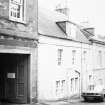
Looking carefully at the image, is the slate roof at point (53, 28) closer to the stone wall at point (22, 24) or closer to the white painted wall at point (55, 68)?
the white painted wall at point (55, 68)

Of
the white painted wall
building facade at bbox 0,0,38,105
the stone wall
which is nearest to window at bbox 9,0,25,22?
building facade at bbox 0,0,38,105

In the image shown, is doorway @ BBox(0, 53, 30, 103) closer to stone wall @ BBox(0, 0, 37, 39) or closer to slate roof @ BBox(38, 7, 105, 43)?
stone wall @ BBox(0, 0, 37, 39)

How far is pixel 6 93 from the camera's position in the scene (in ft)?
55.5

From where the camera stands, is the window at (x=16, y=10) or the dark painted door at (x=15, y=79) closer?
the window at (x=16, y=10)

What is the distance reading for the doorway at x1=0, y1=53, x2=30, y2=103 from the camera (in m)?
16.0

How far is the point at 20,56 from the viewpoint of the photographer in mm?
16188

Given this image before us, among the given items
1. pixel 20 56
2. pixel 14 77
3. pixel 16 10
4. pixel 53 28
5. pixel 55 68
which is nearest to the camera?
pixel 16 10

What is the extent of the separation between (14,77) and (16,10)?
15.0 feet

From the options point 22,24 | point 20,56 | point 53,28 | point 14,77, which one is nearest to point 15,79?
point 14,77

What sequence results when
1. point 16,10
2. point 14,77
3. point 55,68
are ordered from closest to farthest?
point 16,10, point 14,77, point 55,68

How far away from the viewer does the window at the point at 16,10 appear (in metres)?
14.6

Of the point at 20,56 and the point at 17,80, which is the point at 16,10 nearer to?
the point at 20,56

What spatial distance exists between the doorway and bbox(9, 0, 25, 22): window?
2.61 metres

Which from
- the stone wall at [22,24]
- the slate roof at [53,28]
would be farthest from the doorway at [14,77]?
the slate roof at [53,28]
